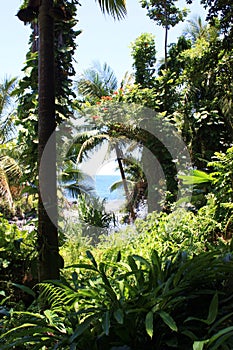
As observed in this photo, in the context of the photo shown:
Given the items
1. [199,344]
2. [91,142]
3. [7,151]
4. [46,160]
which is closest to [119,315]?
[199,344]

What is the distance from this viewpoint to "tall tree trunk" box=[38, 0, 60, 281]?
2.38 meters

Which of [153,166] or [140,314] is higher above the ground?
[153,166]

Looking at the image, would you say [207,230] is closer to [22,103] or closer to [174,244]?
[174,244]

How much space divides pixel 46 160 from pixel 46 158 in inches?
0.5

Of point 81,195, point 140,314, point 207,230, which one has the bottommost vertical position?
point 140,314

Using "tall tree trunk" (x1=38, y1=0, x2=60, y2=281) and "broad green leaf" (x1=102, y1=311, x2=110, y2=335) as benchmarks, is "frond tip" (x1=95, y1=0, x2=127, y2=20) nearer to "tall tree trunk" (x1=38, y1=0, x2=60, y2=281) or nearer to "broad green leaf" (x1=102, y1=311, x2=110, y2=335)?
"tall tree trunk" (x1=38, y1=0, x2=60, y2=281)

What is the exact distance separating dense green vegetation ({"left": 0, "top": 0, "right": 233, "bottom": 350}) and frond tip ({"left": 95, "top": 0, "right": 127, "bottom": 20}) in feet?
0.04

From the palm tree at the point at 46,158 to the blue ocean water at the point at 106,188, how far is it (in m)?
5.91

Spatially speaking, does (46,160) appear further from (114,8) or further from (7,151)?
(7,151)

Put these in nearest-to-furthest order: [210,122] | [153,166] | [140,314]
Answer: [140,314] → [210,122] → [153,166]

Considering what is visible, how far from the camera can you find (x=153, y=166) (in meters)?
8.35

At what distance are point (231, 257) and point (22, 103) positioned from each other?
358 centimetres

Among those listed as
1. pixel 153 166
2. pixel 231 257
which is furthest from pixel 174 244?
pixel 153 166

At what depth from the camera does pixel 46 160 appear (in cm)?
249
